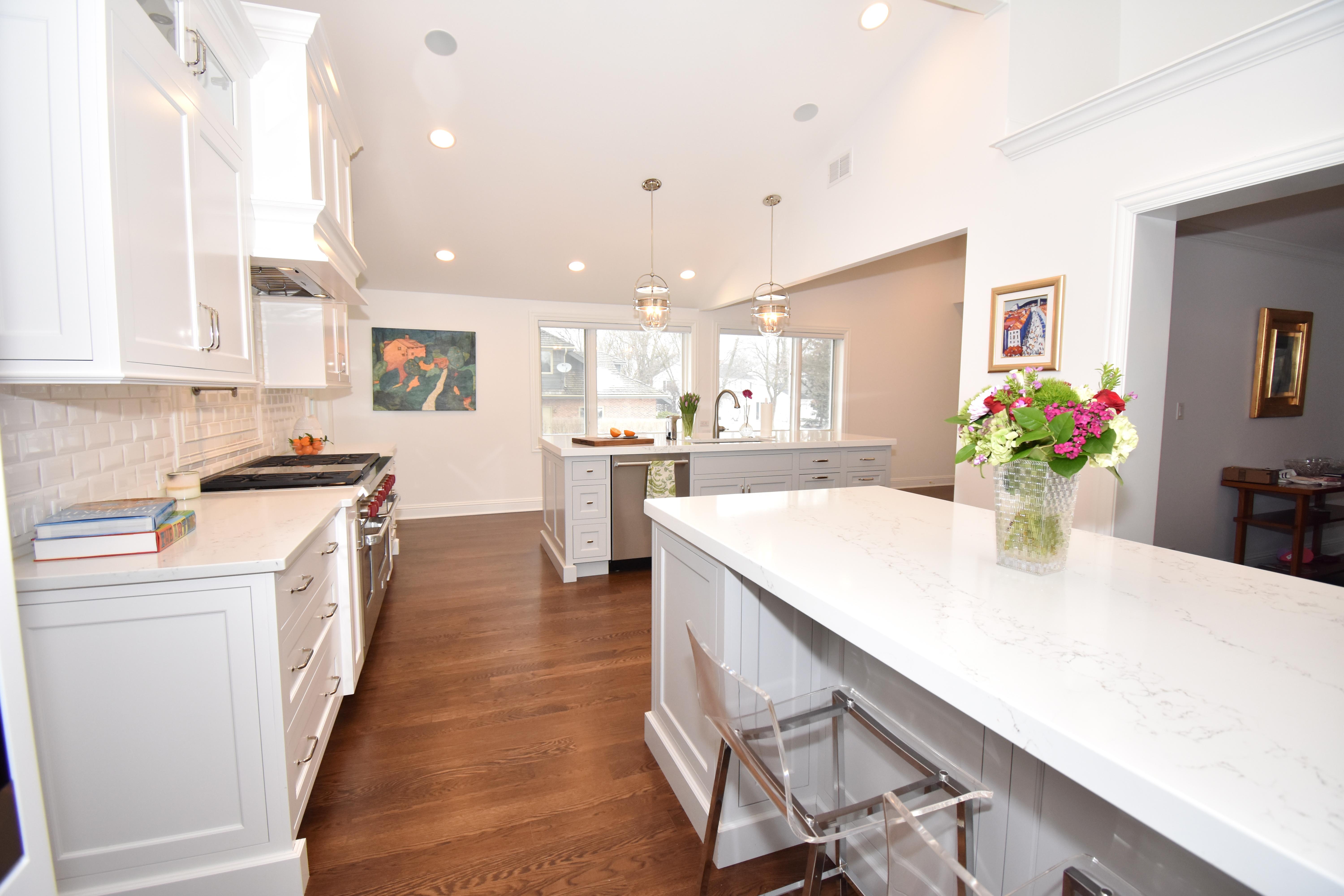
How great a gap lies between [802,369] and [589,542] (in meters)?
4.07

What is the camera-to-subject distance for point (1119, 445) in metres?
1.18

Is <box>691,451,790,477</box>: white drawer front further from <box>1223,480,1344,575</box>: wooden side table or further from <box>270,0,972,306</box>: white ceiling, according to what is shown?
<box>1223,480,1344,575</box>: wooden side table

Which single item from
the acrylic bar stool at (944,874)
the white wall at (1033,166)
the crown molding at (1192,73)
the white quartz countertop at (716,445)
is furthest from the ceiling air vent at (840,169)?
the acrylic bar stool at (944,874)

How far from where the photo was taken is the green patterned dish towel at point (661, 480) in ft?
13.2

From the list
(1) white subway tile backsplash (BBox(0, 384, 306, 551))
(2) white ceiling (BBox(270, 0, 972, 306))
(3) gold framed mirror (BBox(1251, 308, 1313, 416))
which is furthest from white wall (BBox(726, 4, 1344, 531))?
(1) white subway tile backsplash (BBox(0, 384, 306, 551))

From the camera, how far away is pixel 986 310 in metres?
3.01

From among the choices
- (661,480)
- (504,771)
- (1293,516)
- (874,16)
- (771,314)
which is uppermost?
(874,16)

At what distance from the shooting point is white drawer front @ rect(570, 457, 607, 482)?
12.9ft

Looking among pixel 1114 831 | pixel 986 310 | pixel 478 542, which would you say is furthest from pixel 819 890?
pixel 478 542

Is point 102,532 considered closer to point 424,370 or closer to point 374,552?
point 374,552

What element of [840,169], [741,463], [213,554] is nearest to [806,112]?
[840,169]

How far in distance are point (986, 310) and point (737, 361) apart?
13.0 feet

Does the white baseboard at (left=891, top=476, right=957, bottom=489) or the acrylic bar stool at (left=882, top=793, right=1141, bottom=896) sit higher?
the acrylic bar stool at (left=882, top=793, right=1141, bottom=896)

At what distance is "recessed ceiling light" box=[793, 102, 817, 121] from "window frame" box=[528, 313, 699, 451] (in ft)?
8.97
